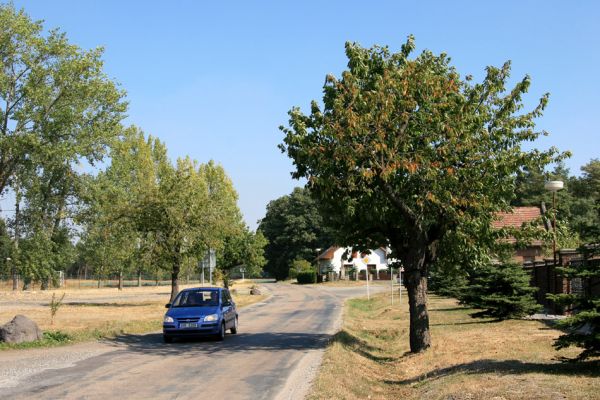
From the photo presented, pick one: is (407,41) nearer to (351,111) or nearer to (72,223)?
(351,111)

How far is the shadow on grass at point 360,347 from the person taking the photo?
15.2m

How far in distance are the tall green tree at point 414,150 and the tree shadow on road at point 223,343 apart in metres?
3.44

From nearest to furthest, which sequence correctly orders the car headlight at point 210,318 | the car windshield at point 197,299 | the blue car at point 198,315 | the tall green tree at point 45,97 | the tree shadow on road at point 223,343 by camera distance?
the tree shadow on road at point 223,343 → the blue car at point 198,315 → the car headlight at point 210,318 → the car windshield at point 197,299 → the tall green tree at point 45,97

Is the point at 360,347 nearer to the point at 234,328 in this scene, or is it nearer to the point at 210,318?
the point at 210,318

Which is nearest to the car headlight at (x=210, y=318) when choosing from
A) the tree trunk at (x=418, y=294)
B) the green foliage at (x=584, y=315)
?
the tree trunk at (x=418, y=294)

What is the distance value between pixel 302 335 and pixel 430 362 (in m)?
6.82

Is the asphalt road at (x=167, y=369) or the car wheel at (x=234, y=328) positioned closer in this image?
the asphalt road at (x=167, y=369)

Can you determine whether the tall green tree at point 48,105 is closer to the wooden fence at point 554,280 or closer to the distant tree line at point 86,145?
the distant tree line at point 86,145

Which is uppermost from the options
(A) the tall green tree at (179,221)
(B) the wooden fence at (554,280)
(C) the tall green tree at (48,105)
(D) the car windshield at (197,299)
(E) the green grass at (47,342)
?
(C) the tall green tree at (48,105)

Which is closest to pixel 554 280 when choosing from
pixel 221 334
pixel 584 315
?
pixel 221 334

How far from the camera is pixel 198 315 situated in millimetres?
16969

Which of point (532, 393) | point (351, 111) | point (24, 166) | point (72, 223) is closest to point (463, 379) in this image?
point (532, 393)

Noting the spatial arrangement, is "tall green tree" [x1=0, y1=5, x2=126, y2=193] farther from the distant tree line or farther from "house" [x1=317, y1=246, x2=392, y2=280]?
"house" [x1=317, y1=246, x2=392, y2=280]

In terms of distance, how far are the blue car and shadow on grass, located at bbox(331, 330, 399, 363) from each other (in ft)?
11.4
